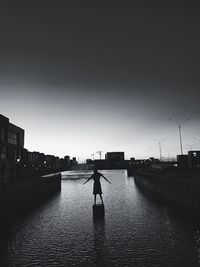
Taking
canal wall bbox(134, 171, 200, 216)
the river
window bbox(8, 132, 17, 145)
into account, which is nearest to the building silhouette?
window bbox(8, 132, 17, 145)

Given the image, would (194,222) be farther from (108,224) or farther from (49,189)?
(49,189)

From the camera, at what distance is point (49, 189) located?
3606cm

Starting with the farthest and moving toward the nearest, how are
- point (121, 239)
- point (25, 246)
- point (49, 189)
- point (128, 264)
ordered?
point (49, 189) < point (121, 239) < point (25, 246) < point (128, 264)

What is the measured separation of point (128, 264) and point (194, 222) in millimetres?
8088

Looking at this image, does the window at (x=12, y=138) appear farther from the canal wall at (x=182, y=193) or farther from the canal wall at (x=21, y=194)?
the canal wall at (x=182, y=193)

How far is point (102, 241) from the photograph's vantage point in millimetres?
11711

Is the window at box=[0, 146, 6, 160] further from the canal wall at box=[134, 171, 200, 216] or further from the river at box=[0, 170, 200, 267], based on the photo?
the river at box=[0, 170, 200, 267]

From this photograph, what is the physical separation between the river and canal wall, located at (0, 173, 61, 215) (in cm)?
207

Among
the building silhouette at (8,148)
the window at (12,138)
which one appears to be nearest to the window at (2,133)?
the building silhouette at (8,148)

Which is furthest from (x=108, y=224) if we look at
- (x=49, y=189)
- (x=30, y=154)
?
(x=30, y=154)

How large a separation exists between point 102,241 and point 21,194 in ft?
43.9

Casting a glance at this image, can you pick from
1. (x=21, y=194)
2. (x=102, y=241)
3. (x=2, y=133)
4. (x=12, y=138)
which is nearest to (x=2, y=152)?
(x=2, y=133)

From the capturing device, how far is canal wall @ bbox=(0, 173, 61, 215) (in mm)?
18984

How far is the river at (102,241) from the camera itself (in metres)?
9.19
